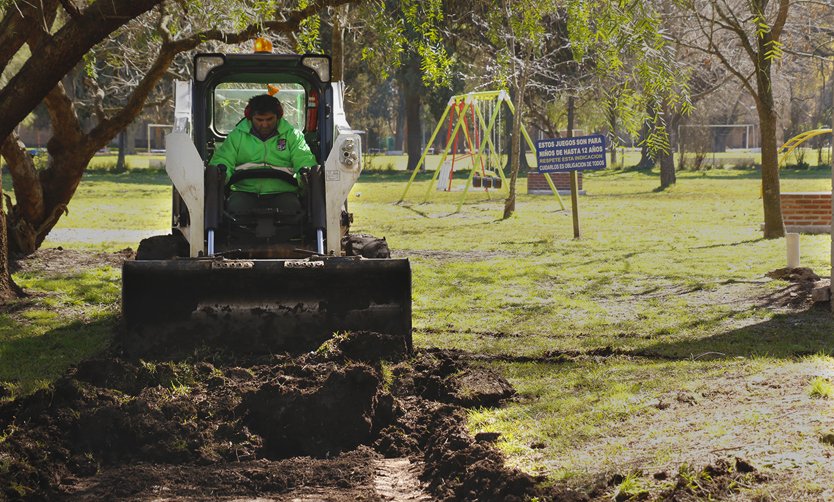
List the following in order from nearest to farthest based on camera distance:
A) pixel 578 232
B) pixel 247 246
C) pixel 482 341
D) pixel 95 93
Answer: pixel 247 246 < pixel 482 341 < pixel 95 93 < pixel 578 232

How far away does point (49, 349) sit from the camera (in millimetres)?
9750

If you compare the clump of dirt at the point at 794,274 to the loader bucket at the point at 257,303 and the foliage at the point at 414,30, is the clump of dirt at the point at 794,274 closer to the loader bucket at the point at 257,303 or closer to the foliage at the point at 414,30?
the foliage at the point at 414,30

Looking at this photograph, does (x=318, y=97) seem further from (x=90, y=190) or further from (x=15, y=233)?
(x=90, y=190)

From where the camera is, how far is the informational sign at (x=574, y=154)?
2002 cm

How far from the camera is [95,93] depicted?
53.4 ft

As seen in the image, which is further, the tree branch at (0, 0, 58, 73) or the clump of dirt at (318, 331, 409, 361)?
the tree branch at (0, 0, 58, 73)

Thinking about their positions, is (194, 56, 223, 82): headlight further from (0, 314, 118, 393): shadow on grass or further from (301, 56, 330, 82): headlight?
(0, 314, 118, 393): shadow on grass

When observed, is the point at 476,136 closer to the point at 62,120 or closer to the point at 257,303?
the point at 62,120

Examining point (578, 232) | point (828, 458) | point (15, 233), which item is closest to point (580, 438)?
point (828, 458)

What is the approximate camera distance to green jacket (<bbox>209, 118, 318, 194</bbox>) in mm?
9562

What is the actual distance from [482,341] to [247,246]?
7.25 feet

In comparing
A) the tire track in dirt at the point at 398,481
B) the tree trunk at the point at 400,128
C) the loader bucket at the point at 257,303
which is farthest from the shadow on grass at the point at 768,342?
the tree trunk at the point at 400,128

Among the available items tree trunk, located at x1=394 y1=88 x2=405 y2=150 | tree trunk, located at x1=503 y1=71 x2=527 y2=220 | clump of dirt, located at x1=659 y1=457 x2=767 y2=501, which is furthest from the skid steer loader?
tree trunk, located at x1=394 y1=88 x2=405 y2=150

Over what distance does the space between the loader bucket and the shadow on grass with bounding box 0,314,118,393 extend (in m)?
0.65
